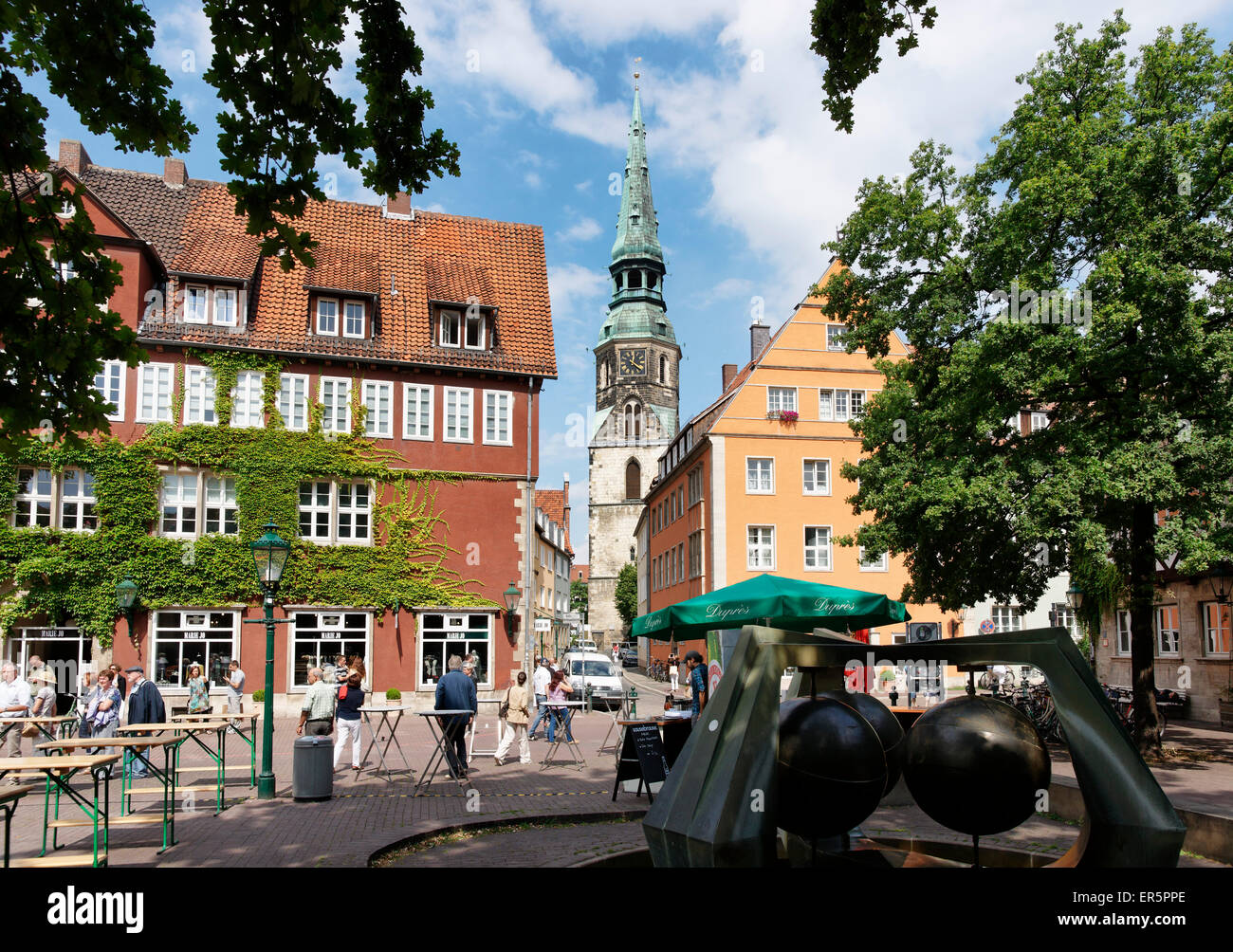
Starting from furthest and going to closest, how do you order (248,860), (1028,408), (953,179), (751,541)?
1. (751,541)
2. (953,179)
3. (1028,408)
4. (248,860)

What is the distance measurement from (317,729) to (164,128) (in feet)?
32.9

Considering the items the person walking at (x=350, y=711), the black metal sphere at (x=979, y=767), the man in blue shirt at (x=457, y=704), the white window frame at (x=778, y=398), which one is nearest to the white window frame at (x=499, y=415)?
the white window frame at (x=778, y=398)

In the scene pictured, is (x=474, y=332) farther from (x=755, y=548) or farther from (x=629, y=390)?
(x=629, y=390)

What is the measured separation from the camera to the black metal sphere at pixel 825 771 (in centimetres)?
583

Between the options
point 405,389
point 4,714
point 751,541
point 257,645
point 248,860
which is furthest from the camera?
point 751,541

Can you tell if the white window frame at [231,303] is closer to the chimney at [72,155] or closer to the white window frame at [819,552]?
the chimney at [72,155]

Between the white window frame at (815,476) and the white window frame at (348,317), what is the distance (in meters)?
19.4

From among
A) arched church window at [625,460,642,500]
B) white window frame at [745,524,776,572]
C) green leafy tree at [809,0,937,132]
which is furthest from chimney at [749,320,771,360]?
arched church window at [625,460,642,500]

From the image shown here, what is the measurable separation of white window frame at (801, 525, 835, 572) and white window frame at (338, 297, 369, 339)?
19.9 metres

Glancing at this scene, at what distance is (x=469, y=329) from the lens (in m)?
31.6

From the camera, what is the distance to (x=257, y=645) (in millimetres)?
28125
